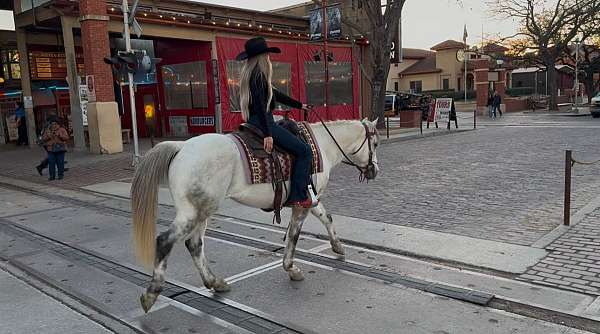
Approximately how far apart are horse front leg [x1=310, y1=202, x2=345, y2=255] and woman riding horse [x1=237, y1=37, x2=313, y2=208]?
504 mm

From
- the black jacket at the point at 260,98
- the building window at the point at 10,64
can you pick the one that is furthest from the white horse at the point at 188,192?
the building window at the point at 10,64

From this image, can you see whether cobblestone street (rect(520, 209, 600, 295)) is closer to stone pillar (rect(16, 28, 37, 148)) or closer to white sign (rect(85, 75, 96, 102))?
white sign (rect(85, 75, 96, 102))

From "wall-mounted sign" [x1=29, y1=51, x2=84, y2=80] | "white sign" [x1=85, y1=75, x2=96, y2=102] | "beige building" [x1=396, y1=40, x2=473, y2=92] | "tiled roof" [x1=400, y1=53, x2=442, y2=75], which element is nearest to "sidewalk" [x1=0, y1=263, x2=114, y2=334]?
"white sign" [x1=85, y1=75, x2=96, y2=102]

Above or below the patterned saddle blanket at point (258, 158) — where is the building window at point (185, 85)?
above

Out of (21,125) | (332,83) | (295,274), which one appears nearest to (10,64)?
(21,125)

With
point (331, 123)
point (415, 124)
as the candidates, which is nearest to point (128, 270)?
point (331, 123)

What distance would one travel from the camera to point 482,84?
38125mm

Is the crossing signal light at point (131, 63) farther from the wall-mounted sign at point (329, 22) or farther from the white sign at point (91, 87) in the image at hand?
the wall-mounted sign at point (329, 22)

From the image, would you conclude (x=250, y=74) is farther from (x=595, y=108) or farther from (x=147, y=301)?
(x=595, y=108)

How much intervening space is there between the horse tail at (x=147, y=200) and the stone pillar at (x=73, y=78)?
52.3 ft

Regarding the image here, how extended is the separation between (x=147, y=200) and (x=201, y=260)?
32.8 inches

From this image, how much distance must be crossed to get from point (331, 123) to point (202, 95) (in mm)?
17659

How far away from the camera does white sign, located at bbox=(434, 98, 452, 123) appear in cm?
2400

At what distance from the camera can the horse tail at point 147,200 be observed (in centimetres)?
445
